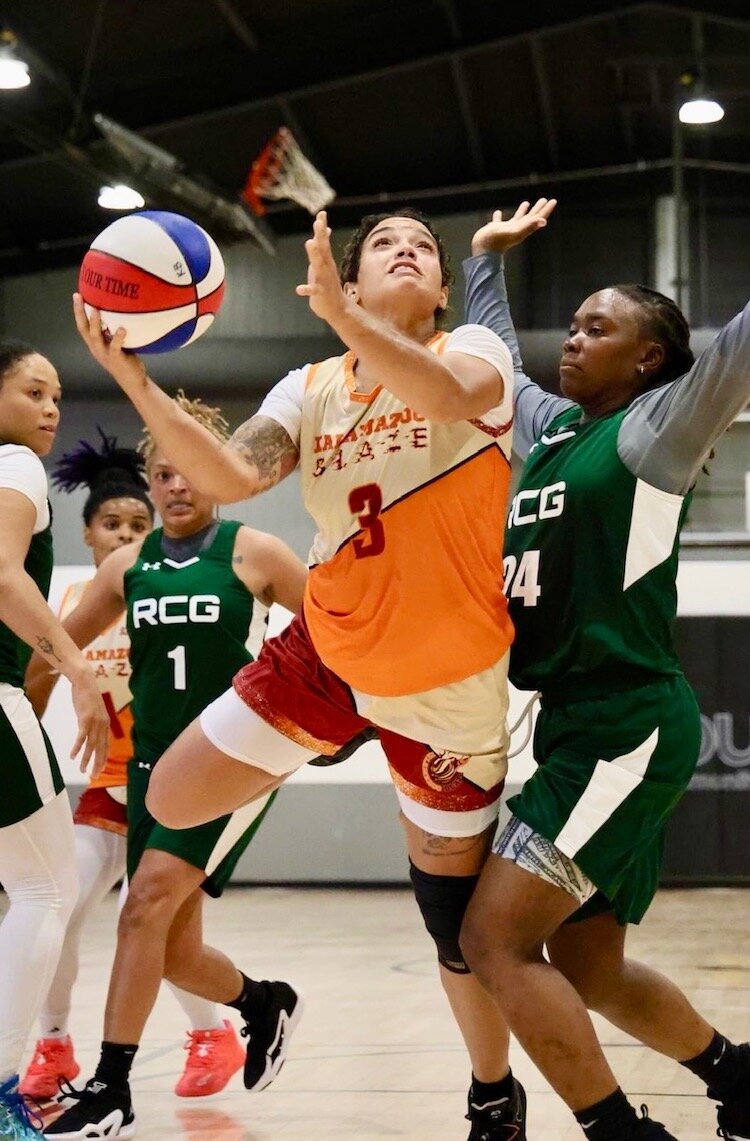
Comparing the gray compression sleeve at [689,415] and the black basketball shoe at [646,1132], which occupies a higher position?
the gray compression sleeve at [689,415]

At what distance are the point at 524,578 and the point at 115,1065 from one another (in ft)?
6.18

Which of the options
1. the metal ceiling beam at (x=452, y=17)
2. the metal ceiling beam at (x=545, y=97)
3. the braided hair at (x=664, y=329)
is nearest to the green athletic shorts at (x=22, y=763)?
the braided hair at (x=664, y=329)

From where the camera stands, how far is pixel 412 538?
128 inches

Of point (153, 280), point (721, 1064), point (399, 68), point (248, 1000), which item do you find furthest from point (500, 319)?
point (399, 68)

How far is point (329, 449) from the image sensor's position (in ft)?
11.2

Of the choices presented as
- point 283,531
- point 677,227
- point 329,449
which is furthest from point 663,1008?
point 677,227

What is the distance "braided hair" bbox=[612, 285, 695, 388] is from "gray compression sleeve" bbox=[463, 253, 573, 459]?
34 centimetres

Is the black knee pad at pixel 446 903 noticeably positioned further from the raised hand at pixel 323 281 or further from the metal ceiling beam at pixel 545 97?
the metal ceiling beam at pixel 545 97

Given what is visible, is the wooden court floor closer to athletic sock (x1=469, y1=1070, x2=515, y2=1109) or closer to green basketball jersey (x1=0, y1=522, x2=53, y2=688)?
athletic sock (x1=469, y1=1070, x2=515, y2=1109)

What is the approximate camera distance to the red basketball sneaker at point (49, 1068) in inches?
Result: 181

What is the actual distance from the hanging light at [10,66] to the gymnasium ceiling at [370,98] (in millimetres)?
413

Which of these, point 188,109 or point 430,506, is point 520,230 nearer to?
point 430,506

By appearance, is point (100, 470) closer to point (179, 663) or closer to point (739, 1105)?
point (179, 663)

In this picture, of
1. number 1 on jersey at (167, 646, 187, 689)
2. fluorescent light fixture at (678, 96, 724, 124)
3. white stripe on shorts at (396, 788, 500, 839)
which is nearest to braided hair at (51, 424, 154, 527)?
number 1 on jersey at (167, 646, 187, 689)
